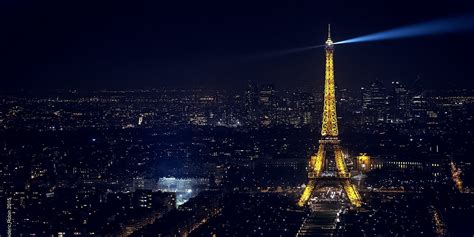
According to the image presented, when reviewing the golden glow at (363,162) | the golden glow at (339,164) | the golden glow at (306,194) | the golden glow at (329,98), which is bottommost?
the golden glow at (306,194)

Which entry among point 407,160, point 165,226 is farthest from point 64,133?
point 165,226

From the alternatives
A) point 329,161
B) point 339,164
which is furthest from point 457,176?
point 339,164

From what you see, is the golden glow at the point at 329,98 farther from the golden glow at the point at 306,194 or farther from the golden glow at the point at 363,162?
the golden glow at the point at 363,162

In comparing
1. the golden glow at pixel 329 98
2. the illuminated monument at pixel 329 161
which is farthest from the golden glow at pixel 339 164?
the golden glow at pixel 329 98

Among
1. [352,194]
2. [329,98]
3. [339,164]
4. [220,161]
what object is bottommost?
[352,194]

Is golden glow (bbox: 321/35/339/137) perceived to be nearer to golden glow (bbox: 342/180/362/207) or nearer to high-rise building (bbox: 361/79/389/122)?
golden glow (bbox: 342/180/362/207)

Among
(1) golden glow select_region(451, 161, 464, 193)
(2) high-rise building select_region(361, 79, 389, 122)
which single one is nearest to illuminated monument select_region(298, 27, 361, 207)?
(1) golden glow select_region(451, 161, 464, 193)

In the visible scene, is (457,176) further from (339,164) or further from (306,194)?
(306,194)

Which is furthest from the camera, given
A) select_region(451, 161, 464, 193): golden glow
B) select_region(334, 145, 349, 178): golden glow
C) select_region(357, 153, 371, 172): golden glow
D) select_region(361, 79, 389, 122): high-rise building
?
select_region(361, 79, 389, 122): high-rise building

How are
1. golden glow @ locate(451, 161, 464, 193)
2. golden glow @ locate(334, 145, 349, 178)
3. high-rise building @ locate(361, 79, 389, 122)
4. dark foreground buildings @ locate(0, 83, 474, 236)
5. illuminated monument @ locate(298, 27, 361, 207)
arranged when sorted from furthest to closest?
1. high-rise building @ locate(361, 79, 389, 122)
2. golden glow @ locate(451, 161, 464, 193)
3. golden glow @ locate(334, 145, 349, 178)
4. illuminated monument @ locate(298, 27, 361, 207)
5. dark foreground buildings @ locate(0, 83, 474, 236)
